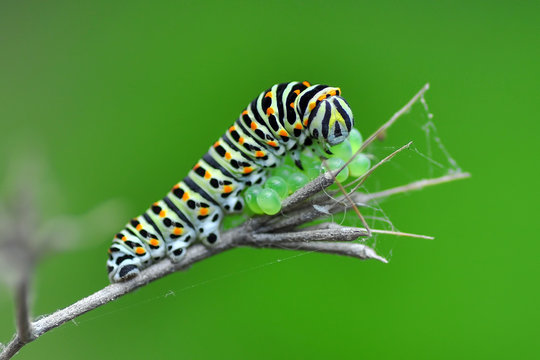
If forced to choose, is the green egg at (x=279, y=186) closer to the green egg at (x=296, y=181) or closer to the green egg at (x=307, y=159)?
the green egg at (x=296, y=181)

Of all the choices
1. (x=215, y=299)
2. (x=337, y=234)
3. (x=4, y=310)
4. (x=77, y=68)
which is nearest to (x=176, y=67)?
(x=77, y=68)

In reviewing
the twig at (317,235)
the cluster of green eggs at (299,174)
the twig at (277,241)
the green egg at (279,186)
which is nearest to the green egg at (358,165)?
the cluster of green eggs at (299,174)

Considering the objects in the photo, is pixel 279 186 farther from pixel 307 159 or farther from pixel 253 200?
pixel 307 159

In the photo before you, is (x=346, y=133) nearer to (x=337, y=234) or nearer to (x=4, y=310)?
(x=337, y=234)

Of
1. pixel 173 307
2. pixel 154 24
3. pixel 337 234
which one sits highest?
pixel 154 24

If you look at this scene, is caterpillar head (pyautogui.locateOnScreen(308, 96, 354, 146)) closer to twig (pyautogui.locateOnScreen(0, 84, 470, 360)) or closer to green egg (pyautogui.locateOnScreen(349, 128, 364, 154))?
green egg (pyautogui.locateOnScreen(349, 128, 364, 154))
